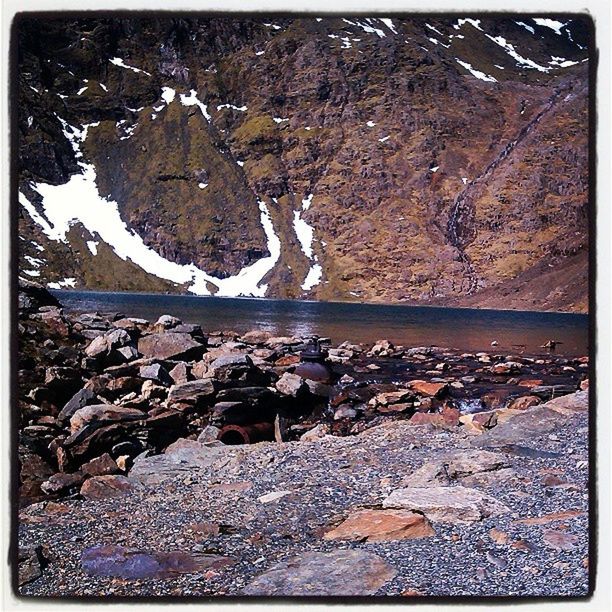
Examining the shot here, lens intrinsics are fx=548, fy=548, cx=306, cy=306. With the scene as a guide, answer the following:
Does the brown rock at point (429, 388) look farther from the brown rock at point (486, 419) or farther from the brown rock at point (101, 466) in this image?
the brown rock at point (101, 466)

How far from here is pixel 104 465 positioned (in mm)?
6059

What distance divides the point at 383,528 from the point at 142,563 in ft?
7.57

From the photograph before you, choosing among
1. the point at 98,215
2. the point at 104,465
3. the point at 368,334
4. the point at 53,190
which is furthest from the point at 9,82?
the point at 368,334

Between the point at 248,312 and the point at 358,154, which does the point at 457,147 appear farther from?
the point at 248,312

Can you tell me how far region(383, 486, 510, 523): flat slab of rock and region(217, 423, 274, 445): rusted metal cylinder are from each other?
6.14 feet

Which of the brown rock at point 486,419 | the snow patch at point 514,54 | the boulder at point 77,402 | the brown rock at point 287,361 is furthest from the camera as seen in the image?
the brown rock at point 287,361

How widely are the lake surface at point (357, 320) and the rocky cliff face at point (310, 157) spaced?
31cm

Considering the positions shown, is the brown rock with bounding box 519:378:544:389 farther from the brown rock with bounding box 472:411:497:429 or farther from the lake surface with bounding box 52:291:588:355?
the brown rock with bounding box 472:411:497:429

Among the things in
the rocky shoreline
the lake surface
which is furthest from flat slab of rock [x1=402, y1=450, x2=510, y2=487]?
the lake surface

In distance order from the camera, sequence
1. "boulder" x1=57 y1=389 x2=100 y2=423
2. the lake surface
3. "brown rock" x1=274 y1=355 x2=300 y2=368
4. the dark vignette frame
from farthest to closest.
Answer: "brown rock" x1=274 y1=355 x2=300 y2=368
the lake surface
"boulder" x1=57 y1=389 x2=100 y2=423
the dark vignette frame

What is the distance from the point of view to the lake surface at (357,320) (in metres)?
7.58

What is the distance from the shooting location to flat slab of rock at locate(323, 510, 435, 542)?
5.18 metres

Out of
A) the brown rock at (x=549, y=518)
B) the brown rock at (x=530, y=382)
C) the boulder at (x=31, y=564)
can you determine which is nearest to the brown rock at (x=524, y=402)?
the brown rock at (x=530, y=382)

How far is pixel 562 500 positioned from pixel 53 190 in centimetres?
690
